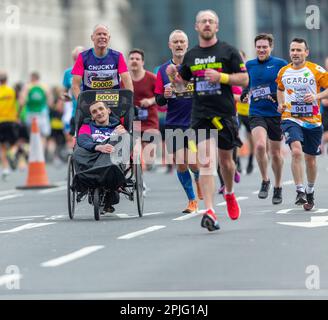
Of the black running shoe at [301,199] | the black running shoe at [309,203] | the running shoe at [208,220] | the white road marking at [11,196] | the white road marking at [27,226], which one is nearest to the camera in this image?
the running shoe at [208,220]

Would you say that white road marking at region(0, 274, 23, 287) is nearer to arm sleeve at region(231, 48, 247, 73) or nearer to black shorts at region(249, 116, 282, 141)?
arm sleeve at region(231, 48, 247, 73)

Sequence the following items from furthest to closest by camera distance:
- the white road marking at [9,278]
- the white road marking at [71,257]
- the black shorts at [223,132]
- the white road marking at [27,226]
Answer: the white road marking at [27,226], the black shorts at [223,132], the white road marking at [71,257], the white road marking at [9,278]

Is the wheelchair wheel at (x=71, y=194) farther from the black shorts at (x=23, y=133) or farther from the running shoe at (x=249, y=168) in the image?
Answer: the black shorts at (x=23, y=133)

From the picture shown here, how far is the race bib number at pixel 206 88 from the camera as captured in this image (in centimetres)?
1346

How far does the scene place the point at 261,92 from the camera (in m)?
17.1

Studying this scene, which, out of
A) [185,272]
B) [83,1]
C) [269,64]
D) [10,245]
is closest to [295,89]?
[269,64]

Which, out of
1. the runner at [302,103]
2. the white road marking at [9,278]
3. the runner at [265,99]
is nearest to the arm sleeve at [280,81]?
the runner at [302,103]

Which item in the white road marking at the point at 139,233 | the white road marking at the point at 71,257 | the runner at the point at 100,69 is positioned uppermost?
the runner at the point at 100,69

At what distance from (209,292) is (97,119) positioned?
605cm

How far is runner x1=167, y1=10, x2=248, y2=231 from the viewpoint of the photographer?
1325cm

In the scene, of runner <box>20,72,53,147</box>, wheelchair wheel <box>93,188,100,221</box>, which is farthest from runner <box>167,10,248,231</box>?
runner <box>20,72,53,147</box>

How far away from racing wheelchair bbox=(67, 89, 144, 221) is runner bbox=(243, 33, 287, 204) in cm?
198

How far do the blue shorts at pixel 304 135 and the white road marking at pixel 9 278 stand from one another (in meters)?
5.91

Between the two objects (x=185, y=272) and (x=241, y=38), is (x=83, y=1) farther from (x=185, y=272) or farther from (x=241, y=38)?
(x=185, y=272)
